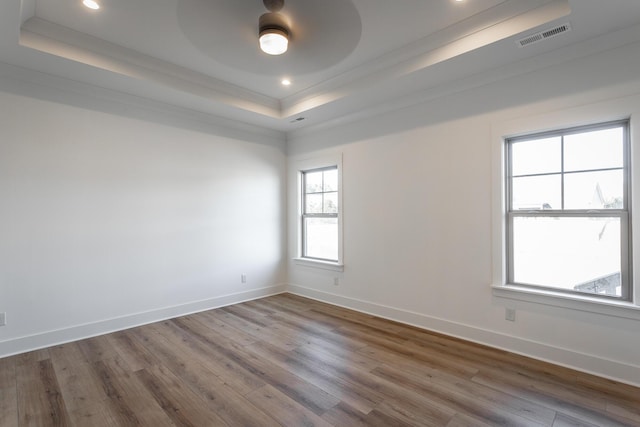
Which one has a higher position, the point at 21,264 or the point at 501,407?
the point at 21,264

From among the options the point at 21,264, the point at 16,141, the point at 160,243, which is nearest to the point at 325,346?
the point at 160,243

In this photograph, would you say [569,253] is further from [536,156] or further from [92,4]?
[92,4]

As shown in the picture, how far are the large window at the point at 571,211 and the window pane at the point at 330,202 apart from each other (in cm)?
239

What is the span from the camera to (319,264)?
4.86m

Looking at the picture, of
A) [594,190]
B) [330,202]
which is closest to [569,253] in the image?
[594,190]

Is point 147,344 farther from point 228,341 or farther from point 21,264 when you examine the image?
point 21,264

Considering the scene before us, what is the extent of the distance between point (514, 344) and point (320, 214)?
3.07m

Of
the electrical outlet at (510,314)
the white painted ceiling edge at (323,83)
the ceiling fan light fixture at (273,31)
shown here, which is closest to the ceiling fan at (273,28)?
the ceiling fan light fixture at (273,31)

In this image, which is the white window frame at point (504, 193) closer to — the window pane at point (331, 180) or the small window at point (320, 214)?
the small window at point (320, 214)

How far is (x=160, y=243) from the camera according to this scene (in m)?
3.98

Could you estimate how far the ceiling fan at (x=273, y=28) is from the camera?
225 centimetres

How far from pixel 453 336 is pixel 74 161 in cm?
458

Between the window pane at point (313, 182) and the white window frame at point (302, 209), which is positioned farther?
the window pane at point (313, 182)

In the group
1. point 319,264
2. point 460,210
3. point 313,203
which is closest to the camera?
point 460,210
